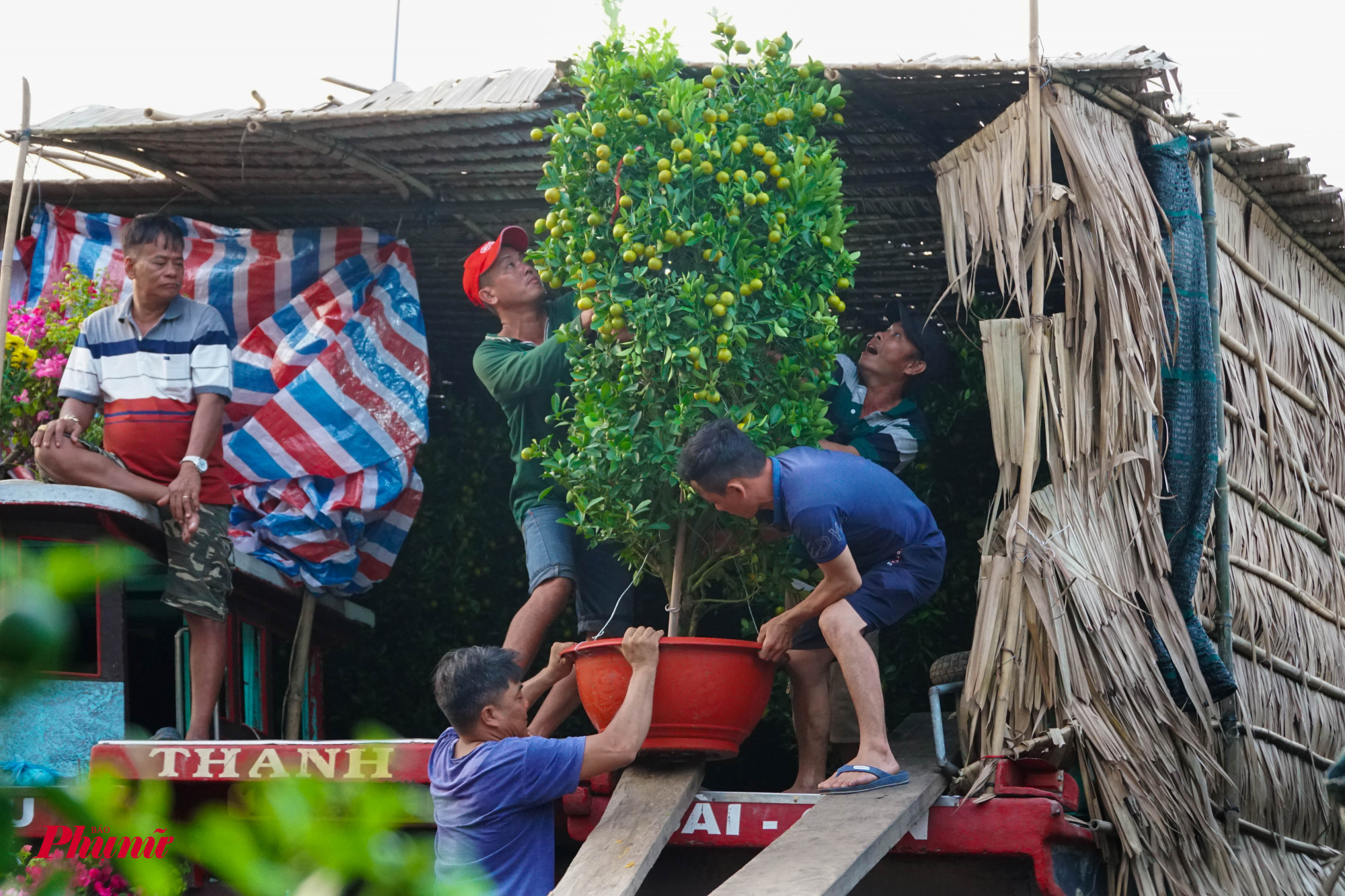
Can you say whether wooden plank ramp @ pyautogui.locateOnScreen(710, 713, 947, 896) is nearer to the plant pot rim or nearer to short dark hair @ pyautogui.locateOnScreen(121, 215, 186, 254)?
the plant pot rim

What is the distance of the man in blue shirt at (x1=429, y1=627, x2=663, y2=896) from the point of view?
342 centimetres

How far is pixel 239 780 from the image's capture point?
13.6 feet

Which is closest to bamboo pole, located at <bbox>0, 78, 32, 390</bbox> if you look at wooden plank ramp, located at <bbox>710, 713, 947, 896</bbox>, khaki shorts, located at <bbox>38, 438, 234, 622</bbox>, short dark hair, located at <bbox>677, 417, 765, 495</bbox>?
khaki shorts, located at <bbox>38, 438, 234, 622</bbox>

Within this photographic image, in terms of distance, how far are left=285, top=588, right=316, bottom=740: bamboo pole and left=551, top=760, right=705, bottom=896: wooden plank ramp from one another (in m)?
2.32

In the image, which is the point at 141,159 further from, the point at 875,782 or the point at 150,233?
the point at 875,782

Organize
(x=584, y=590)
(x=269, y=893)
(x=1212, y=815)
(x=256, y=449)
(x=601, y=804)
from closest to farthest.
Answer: (x=269, y=893) < (x=601, y=804) < (x=1212, y=815) < (x=584, y=590) < (x=256, y=449)

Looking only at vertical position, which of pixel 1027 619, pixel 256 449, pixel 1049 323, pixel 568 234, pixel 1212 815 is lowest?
pixel 1212 815

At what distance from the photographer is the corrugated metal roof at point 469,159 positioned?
15.4 ft

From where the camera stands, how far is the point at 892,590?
4.13 metres

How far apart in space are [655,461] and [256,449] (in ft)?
7.58

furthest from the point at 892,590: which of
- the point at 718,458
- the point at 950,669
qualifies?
the point at 950,669

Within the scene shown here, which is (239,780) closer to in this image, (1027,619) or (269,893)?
(1027,619)

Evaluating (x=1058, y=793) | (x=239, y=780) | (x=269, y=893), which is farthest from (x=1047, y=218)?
(x=269, y=893)

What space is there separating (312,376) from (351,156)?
3.26 feet
